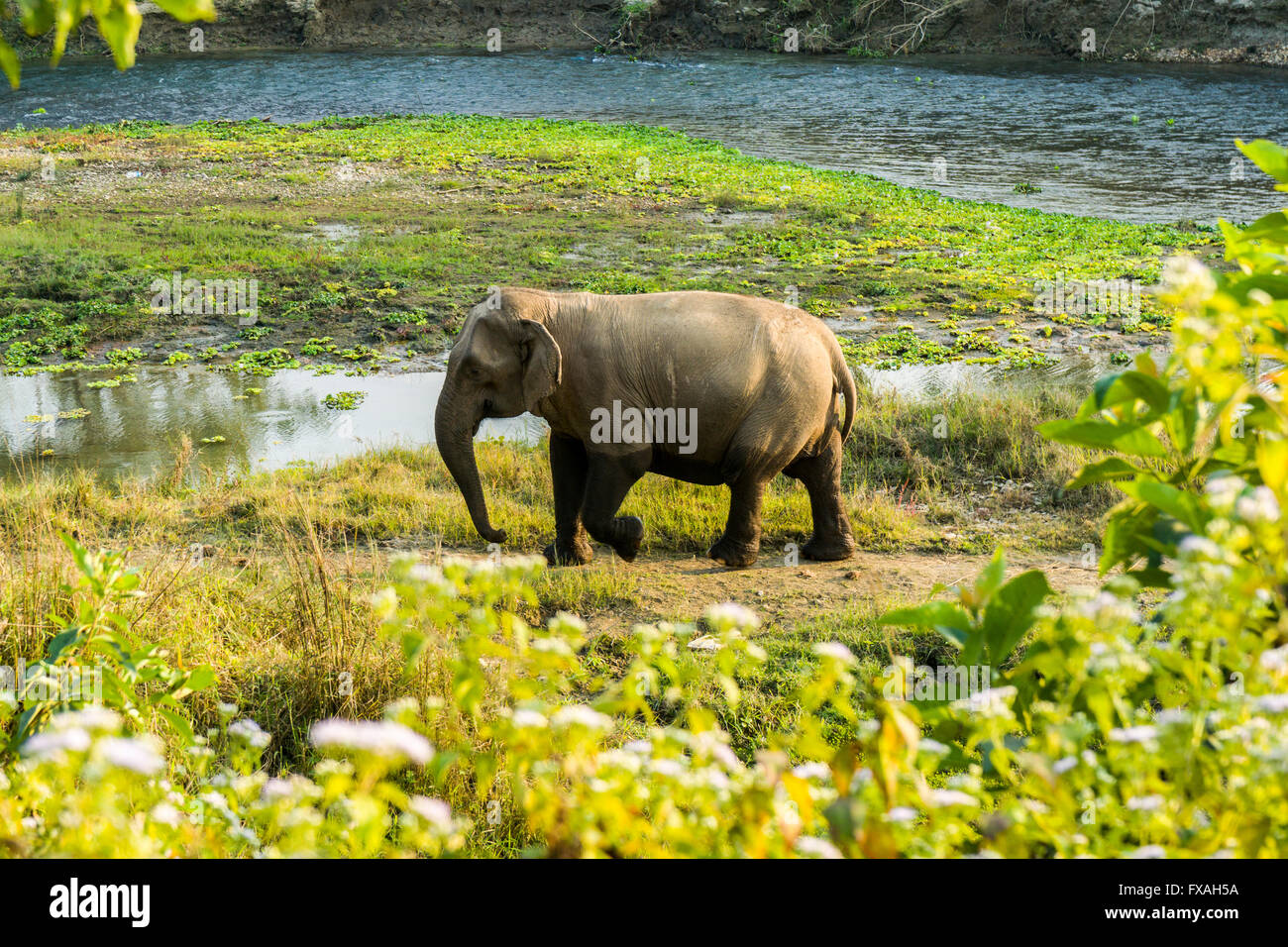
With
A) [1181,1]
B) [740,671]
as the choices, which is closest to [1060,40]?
[1181,1]

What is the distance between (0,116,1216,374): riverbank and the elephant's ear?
5569 millimetres

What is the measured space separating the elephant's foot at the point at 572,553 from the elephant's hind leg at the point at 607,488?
0.28m

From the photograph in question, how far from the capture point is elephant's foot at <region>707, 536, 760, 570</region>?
24.9 ft

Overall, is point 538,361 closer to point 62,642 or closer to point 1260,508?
point 62,642

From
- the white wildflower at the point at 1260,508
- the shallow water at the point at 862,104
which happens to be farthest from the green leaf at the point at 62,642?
the shallow water at the point at 862,104

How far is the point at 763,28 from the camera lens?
41812 mm

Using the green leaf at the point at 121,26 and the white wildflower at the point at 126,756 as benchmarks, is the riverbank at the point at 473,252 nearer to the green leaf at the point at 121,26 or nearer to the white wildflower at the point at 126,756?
the green leaf at the point at 121,26

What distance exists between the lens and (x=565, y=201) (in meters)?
19.2

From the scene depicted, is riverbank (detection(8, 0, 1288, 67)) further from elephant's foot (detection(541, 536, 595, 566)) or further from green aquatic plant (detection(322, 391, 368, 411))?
elephant's foot (detection(541, 536, 595, 566))

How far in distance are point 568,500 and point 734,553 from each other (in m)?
1.10

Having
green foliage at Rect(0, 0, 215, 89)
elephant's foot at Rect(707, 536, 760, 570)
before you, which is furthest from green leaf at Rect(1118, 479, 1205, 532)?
elephant's foot at Rect(707, 536, 760, 570)

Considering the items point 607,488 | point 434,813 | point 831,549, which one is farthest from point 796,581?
point 434,813

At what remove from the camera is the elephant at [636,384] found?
6965 millimetres
